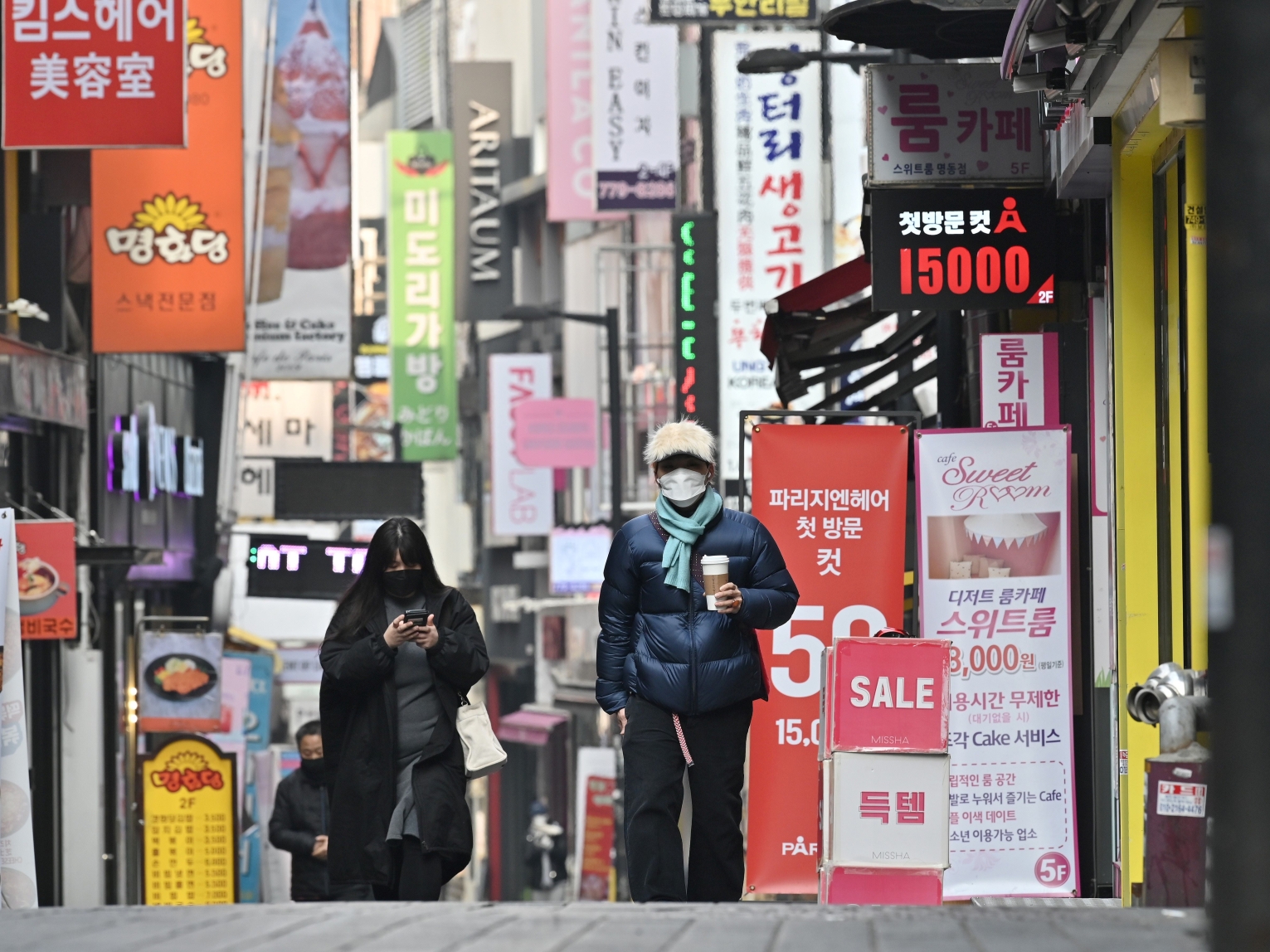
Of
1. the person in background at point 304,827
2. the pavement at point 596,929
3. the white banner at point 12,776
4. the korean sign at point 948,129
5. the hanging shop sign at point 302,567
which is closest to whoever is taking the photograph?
the pavement at point 596,929

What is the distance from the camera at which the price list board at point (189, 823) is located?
1638cm

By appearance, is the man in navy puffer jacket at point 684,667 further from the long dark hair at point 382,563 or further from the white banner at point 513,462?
the white banner at point 513,462

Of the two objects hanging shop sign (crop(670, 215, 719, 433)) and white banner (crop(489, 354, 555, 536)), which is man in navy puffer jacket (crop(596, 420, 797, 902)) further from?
white banner (crop(489, 354, 555, 536))

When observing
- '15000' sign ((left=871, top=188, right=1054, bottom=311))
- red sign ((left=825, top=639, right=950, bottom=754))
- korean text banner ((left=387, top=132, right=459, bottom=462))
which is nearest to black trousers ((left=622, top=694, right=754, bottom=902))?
red sign ((left=825, top=639, right=950, bottom=754))

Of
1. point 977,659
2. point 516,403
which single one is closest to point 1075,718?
point 977,659

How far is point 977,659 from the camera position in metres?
8.94

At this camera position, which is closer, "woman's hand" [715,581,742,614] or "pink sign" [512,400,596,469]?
"woman's hand" [715,581,742,614]

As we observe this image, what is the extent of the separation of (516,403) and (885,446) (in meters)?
24.9

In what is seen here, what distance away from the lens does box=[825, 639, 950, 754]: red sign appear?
7539 millimetres

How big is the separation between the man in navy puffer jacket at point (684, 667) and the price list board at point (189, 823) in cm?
970

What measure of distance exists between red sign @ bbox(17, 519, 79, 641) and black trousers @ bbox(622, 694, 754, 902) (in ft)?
20.6

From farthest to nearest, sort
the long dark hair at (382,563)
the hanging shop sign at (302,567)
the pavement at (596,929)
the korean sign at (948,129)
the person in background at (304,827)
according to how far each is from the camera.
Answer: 1. the hanging shop sign at (302,567)
2. the person in background at (304,827)
3. the korean sign at (948,129)
4. the long dark hair at (382,563)
5. the pavement at (596,929)

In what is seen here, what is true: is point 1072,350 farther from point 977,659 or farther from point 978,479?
point 977,659

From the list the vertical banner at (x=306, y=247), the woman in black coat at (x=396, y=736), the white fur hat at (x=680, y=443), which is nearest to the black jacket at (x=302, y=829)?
the woman in black coat at (x=396, y=736)
